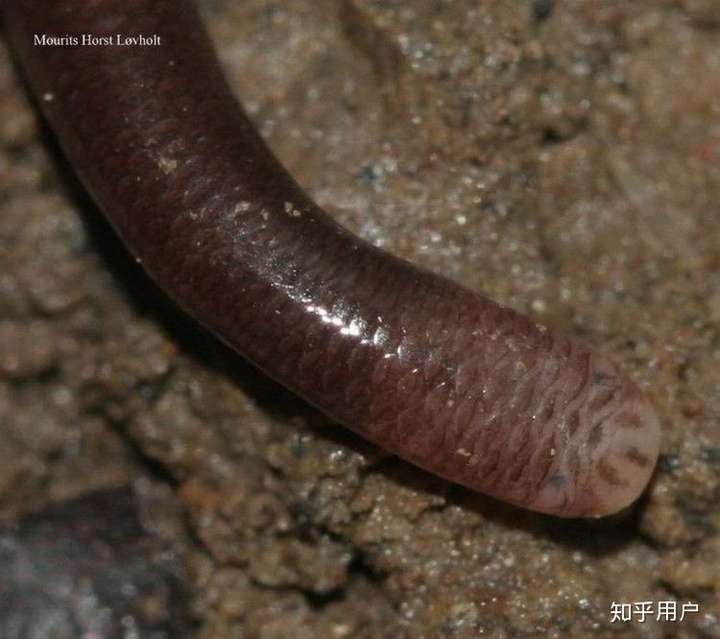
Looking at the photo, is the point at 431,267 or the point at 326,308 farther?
the point at 431,267

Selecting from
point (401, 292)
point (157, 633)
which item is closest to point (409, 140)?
point (401, 292)

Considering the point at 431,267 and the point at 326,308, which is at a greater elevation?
the point at 326,308

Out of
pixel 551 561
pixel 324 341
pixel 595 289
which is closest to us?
pixel 324 341

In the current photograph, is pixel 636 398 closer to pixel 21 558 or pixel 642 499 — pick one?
pixel 642 499

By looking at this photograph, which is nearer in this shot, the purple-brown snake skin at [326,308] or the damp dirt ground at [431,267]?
the purple-brown snake skin at [326,308]
